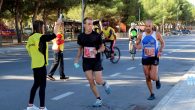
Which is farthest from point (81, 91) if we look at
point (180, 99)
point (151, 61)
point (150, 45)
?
point (180, 99)

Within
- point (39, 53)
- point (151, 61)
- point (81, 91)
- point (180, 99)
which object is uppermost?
point (39, 53)

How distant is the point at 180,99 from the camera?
916 centimetres

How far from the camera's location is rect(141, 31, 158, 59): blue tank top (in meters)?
9.86

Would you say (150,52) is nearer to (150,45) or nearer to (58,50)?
(150,45)

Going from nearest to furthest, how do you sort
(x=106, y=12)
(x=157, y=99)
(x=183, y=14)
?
(x=157, y=99) < (x=106, y=12) < (x=183, y=14)

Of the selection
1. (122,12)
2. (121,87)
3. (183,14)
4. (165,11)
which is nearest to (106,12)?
(122,12)

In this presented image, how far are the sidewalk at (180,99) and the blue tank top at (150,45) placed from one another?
964 millimetres

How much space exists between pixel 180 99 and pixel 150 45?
1.40 metres

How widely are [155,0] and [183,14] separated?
36933 millimetres

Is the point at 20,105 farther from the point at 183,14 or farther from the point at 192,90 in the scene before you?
the point at 183,14

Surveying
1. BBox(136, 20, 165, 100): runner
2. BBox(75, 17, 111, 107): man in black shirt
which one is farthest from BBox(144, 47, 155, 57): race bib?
BBox(75, 17, 111, 107): man in black shirt

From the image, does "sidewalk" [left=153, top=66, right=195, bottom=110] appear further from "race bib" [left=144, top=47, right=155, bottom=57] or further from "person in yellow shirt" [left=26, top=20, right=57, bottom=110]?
"person in yellow shirt" [left=26, top=20, right=57, bottom=110]

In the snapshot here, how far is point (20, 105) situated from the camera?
369 inches

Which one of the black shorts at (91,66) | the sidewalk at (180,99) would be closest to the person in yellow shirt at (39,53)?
the black shorts at (91,66)
